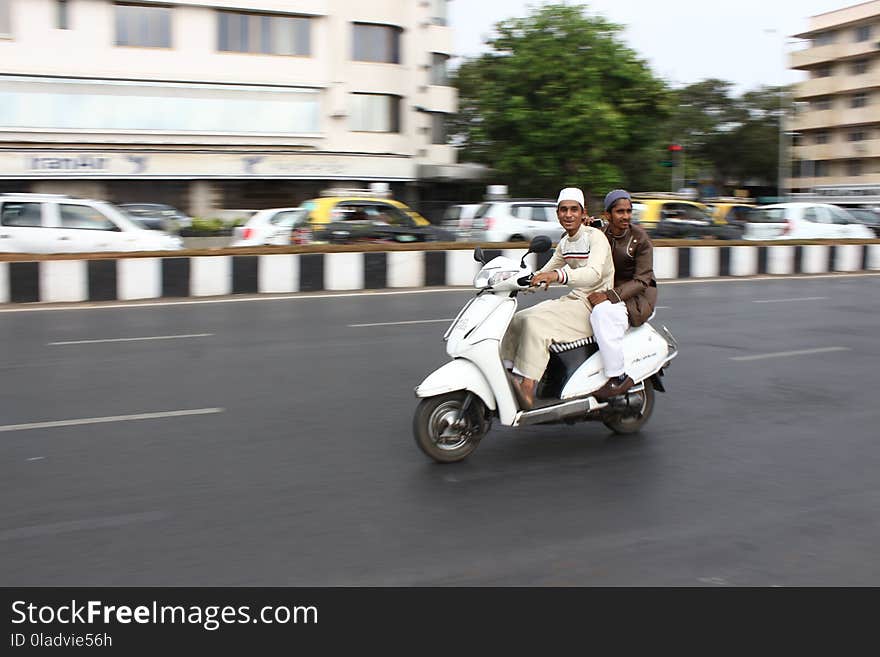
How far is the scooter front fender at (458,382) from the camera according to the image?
5.47 m

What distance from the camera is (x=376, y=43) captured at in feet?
125

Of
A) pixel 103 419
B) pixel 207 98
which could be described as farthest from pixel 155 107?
pixel 103 419

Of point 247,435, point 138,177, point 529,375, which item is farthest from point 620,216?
point 138,177

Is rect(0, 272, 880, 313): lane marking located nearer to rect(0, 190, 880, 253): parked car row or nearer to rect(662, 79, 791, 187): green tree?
rect(0, 190, 880, 253): parked car row

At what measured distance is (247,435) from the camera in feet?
20.9

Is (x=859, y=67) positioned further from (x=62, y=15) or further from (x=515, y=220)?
(x=515, y=220)

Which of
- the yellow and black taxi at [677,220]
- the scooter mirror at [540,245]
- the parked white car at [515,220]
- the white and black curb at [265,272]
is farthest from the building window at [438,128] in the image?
the scooter mirror at [540,245]

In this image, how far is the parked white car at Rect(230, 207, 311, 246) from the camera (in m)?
18.7

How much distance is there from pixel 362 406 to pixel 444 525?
107 inches

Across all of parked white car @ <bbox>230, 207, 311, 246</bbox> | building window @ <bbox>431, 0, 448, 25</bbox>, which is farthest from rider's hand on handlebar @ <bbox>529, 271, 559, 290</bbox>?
building window @ <bbox>431, 0, 448, 25</bbox>

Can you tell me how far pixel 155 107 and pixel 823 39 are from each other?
51974 millimetres

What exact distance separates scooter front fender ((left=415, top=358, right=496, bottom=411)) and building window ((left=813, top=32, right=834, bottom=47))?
235 feet

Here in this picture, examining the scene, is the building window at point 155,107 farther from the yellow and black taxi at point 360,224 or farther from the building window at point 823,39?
the building window at point 823,39
